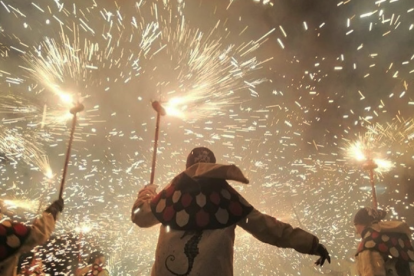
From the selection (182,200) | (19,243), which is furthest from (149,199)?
(19,243)

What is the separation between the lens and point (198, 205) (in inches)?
103

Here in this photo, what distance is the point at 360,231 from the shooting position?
476 cm

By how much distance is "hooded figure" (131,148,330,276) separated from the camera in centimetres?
244

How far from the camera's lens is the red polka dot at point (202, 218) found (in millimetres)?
2541

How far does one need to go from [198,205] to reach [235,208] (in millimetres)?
307

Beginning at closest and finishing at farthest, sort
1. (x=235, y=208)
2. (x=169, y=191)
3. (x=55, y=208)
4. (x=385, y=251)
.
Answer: (x=235, y=208)
(x=169, y=191)
(x=55, y=208)
(x=385, y=251)

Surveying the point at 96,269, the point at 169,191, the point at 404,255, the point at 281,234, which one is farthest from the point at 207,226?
the point at 96,269

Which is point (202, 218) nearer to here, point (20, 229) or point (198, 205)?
point (198, 205)

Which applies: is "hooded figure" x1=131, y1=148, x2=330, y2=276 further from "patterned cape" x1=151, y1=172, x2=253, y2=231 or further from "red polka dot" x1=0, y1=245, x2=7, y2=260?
"red polka dot" x1=0, y1=245, x2=7, y2=260

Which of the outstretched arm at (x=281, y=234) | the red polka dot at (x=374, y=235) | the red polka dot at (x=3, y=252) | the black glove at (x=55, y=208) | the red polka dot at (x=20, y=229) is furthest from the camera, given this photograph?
the red polka dot at (x=374, y=235)

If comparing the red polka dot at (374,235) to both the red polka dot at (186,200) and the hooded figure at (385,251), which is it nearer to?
the hooded figure at (385,251)

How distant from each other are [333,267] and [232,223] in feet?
88.6

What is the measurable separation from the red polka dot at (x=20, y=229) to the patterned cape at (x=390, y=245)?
4149 mm

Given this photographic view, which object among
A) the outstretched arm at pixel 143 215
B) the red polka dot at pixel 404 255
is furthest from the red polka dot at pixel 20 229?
the red polka dot at pixel 404 255
